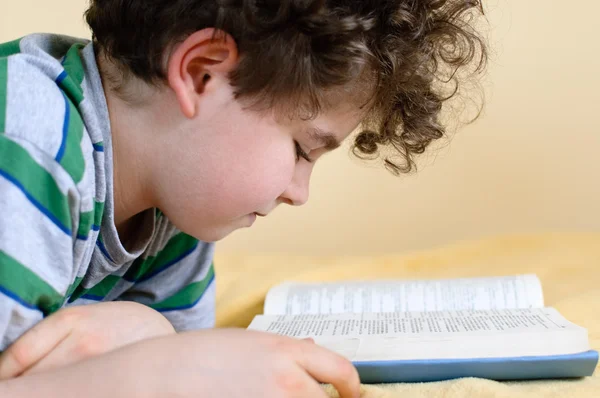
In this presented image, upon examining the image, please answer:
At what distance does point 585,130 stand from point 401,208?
0.42 metres

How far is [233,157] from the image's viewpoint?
2.33ft

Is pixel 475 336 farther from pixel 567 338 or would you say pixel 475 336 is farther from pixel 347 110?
pixel 347 110

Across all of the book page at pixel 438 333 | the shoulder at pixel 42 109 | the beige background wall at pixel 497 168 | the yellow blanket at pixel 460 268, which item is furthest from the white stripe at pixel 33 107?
the beige background wall at pixel 497 168

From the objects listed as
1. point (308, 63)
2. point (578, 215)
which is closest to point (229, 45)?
point (308, 63)

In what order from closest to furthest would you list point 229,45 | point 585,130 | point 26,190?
point 26,190, point 229,45, point 585,130

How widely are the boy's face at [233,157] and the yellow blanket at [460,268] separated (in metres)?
0.30

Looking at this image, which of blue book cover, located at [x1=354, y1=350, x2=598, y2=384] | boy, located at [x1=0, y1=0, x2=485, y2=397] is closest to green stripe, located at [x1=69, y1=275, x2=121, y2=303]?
boy, located at [x1=0, y1=0, x2=485, y2=397]

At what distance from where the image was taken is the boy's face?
0.71 metres

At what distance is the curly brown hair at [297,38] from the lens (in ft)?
2.20

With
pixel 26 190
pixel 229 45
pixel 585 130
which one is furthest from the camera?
pixel 585 130

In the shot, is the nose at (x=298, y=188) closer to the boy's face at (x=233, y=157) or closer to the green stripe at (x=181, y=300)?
the boy's face at (x=233, y=157)

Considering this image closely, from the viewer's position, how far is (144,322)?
0.64 meters

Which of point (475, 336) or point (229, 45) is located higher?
point (229, 45)

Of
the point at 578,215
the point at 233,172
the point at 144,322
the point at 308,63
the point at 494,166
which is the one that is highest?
the point at 308,63
